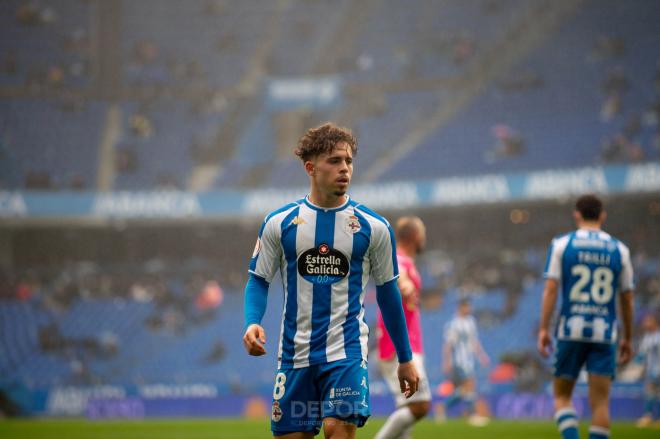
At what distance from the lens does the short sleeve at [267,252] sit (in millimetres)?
5246

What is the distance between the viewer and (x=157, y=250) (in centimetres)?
3691

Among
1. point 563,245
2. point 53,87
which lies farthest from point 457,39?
point 563,245

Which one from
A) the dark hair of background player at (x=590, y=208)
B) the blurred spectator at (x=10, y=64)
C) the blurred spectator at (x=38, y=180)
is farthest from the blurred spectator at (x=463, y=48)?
the dark hair of background player at (x=590, y=208)

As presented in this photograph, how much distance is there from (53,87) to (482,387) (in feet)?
75.1

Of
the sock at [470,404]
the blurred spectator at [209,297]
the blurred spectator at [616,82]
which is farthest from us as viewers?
the blurred spectator at [209,297]

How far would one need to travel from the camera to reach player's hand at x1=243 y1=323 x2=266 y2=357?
4914 mm

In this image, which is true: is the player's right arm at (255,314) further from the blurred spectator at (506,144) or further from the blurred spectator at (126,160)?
the blurred spectator at (126,160)

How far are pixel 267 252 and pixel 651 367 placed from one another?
13.9 metres

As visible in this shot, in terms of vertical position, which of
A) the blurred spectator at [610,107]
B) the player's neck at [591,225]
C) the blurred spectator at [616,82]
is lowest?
the player's neck at [591,225]

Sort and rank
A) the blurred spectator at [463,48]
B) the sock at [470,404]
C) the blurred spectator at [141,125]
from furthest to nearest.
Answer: the blurred spectator at [141,125] → the blurred spectator at [463,48] → the sock at [470,404]

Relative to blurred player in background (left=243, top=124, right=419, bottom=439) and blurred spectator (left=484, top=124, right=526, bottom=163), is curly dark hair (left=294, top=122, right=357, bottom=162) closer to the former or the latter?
blurred player in background (left=243, top=124, right=419, bottom=439)

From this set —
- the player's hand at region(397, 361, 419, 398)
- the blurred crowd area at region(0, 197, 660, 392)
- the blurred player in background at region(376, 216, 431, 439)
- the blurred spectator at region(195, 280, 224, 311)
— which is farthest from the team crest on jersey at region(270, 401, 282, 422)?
the blurred spectator at region(195, 280, 224, 311)

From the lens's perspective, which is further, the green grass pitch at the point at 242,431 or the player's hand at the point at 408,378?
the green grass pitch at the point at 242,431

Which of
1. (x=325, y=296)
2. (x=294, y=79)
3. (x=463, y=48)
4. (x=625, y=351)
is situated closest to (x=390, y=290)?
(x=325, y=296)
